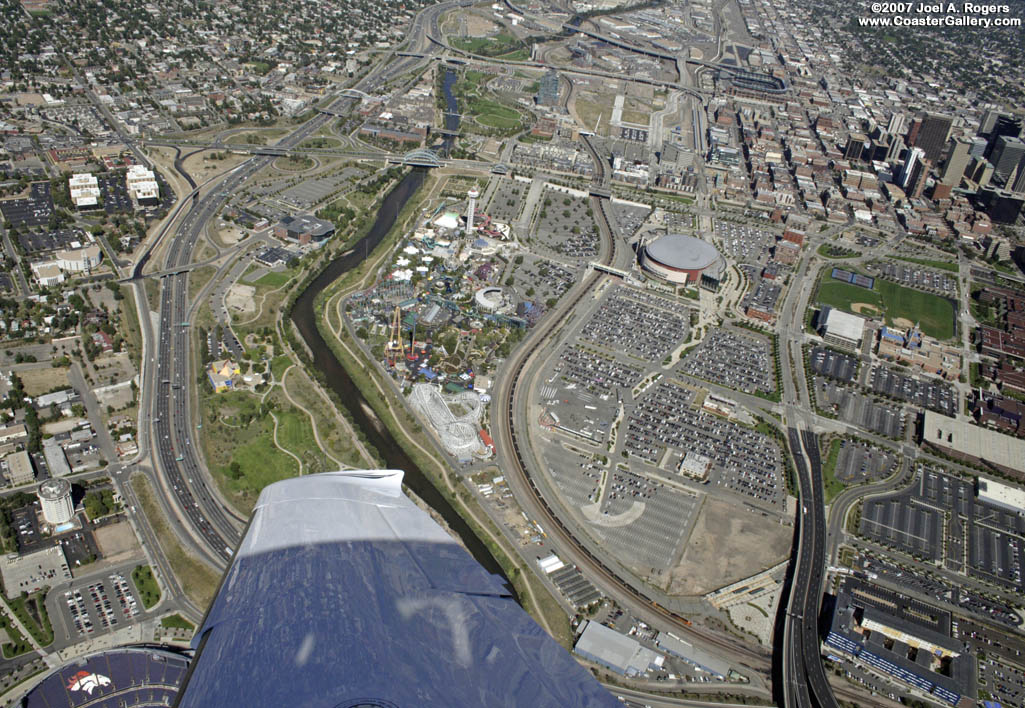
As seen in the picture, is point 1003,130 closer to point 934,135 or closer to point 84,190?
point 934,135

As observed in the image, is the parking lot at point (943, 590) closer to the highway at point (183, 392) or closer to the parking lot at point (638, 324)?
the parking lot at point (638, 324)

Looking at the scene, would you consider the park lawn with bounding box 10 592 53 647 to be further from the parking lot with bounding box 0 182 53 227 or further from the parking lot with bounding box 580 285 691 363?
the parking lot with bounding box 0 182 53 227

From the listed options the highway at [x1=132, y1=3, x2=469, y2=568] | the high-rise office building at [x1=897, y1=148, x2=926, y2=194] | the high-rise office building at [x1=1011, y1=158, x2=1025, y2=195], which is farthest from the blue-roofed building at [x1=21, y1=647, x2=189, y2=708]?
the high-rise office building at [x1=1011, y1=158, x2=1025, y2=195]

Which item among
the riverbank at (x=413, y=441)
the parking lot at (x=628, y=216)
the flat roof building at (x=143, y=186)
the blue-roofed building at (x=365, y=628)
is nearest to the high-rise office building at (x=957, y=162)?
the parking lot at (x=628, y=216)

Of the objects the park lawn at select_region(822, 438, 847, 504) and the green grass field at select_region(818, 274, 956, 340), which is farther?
the green grass field at select_region(818, 274, 956, 340)

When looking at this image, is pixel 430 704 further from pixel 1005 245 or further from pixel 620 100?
pixel 620 100
